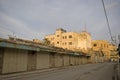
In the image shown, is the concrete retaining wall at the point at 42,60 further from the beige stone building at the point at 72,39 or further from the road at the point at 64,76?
the beige stone building at the point at 72,39

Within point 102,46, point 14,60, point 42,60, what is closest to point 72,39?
point 102,46

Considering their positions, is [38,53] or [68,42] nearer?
[38,53]

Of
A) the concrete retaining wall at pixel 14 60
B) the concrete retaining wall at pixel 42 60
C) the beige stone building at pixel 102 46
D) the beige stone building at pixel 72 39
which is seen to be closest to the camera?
the concrete retaining wall at pixel 14 60

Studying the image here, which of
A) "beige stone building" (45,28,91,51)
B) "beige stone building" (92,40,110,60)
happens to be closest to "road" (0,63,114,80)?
"beige stone building" (45,28,91,51)

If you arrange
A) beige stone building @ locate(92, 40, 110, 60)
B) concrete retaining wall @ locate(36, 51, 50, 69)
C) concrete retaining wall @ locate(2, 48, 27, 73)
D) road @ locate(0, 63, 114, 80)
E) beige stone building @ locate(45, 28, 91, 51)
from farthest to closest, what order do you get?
beige stone building @ locate(92, 40, 110, 60)
beige stone building @ locate(45, 28, 91, 51)
concrete retaining wall @ locate(36, 51, 50, 69)
concrete retaining wall @ locate(2, 48, 27, 73)
road @ locate(0, 63, 114, 80)

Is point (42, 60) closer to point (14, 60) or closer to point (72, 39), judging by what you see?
point (14, 60)

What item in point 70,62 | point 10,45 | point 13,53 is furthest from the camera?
point 70,62

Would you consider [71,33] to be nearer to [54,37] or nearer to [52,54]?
[54,37]

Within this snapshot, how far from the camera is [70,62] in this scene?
167 ft

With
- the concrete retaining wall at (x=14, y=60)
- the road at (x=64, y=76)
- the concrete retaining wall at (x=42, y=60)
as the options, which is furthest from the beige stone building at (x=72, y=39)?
the road at (x=64, y=76)

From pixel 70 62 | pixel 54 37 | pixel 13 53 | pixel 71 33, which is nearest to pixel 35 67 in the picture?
pixel 13 53

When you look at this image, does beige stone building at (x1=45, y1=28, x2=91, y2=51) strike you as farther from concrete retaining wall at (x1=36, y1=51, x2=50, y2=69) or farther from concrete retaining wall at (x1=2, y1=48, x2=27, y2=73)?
concrete retaining wall at (x1=2, y1=48, x2=27, y2=73)

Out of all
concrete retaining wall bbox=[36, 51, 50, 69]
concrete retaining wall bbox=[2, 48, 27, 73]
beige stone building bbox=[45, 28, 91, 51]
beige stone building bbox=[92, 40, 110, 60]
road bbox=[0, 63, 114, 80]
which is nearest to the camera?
road bbox=[0, 63, 114, 80]

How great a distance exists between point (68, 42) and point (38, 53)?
61.2m
